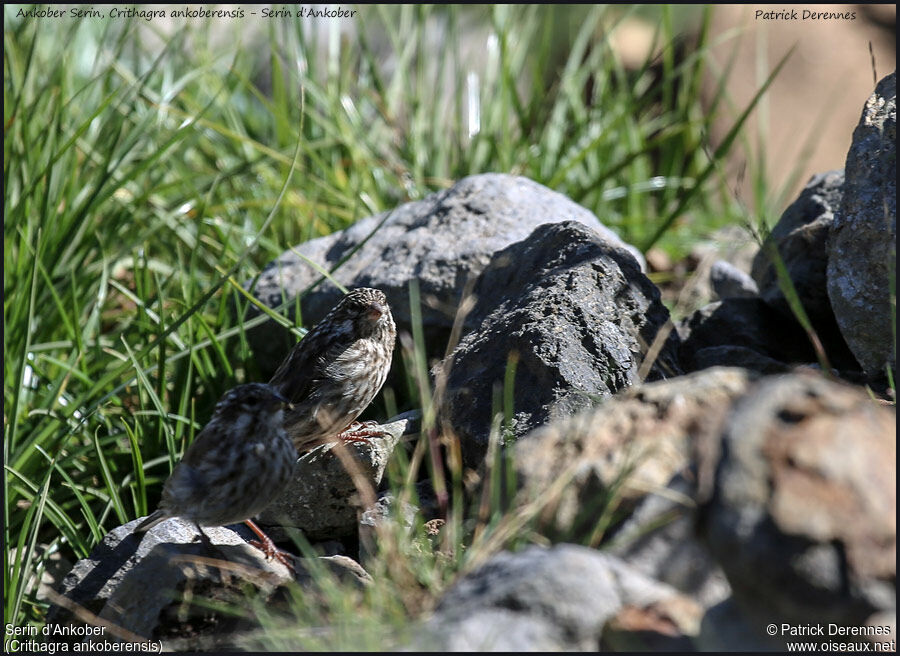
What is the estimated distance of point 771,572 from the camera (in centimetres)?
203

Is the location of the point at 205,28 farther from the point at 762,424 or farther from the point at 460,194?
the point at 762,424

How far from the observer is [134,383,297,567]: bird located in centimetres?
325

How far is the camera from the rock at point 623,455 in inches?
96.2

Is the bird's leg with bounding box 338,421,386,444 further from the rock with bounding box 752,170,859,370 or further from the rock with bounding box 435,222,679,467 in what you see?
the rock with bounding box 752,170,859,370

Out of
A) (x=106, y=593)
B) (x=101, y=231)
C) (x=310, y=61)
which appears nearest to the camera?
(x=106, y=593)

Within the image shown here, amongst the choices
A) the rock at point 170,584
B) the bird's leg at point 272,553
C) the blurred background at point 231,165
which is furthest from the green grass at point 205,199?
the bird's leg at point 272,553

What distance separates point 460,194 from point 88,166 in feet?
8.01

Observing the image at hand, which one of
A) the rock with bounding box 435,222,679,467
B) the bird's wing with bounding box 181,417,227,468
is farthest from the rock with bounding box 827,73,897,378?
the bird's wing with bounding box 181,417,227,468

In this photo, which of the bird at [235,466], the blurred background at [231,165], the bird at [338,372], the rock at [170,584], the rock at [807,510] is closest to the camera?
the rock at [807,510]

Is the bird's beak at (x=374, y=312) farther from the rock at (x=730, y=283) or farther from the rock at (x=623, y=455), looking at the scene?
the rock at (x=730, y=283)

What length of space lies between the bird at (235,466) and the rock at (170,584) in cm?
11

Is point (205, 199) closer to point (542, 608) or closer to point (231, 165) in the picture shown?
point (231, 165)

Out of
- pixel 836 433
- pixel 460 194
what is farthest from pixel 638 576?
pixel 460 194

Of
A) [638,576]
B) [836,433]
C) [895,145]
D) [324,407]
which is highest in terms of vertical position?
[895,145]
